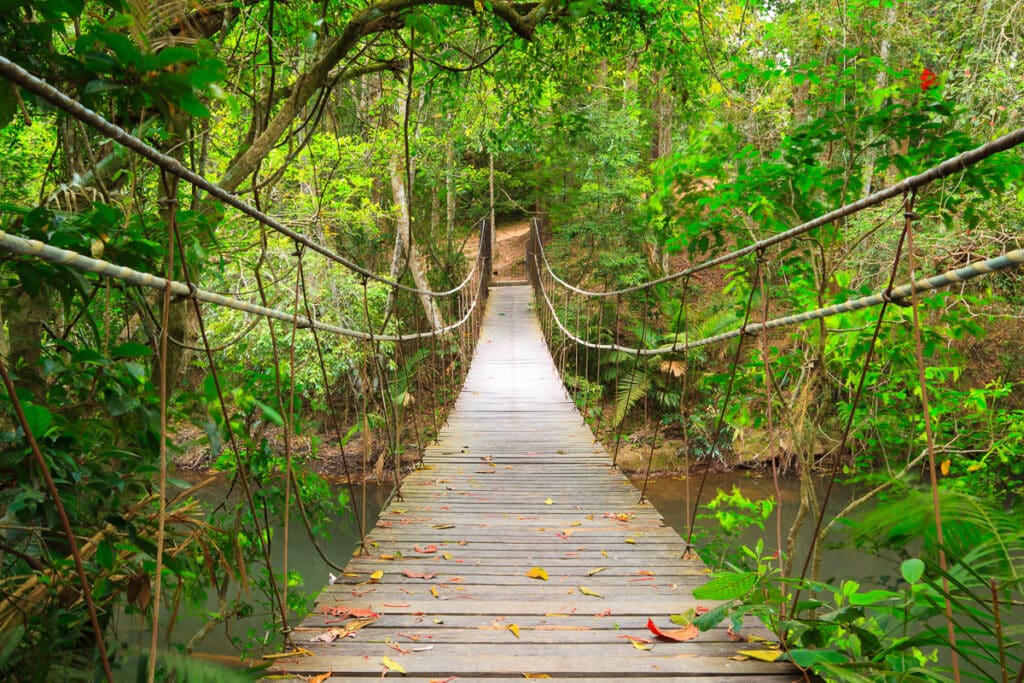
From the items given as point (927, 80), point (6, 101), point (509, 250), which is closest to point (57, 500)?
point (6, 101)

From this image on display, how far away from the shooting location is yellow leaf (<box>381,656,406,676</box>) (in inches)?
45.9

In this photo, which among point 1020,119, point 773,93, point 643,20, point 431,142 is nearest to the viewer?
point 643,20

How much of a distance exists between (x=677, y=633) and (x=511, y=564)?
0.60m

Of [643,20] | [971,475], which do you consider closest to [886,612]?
[643,20]

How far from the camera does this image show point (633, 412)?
8.80m

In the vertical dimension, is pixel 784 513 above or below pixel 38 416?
below

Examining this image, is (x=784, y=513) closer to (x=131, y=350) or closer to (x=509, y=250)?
(x=131, y=350)

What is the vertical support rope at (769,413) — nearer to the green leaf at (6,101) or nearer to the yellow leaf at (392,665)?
the yellow leaf at (392,665)

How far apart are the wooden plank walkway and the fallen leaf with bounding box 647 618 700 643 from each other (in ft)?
0.05

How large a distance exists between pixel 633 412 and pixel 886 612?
25.9 ft

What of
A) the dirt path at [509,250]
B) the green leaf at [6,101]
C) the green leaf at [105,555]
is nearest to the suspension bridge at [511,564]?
the green leaf at [105,555]

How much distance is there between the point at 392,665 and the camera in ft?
3.87

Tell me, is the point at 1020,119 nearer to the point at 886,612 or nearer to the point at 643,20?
the point at 643,20

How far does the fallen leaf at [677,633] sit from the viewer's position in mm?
1291
